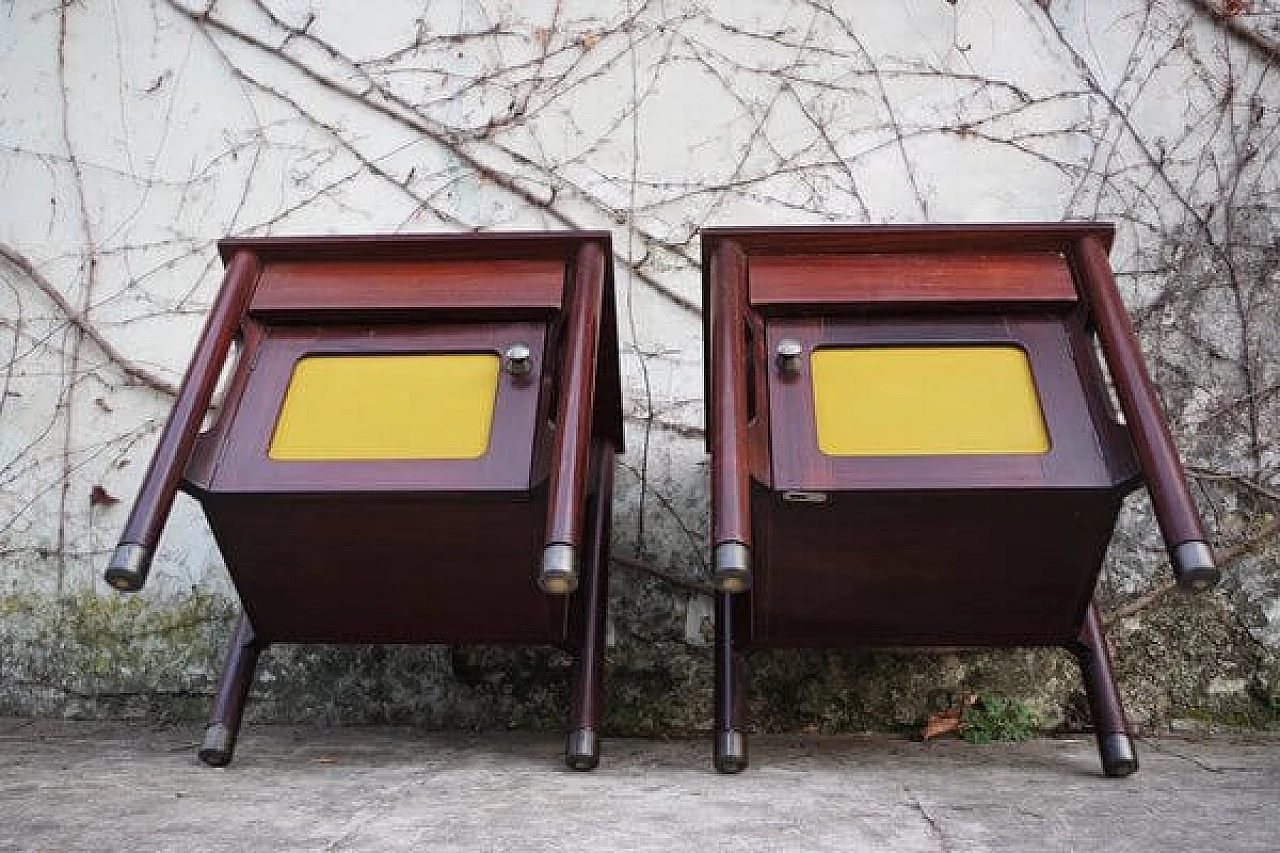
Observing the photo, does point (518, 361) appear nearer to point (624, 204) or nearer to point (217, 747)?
point (217, 747)

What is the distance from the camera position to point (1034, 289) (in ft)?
5.25

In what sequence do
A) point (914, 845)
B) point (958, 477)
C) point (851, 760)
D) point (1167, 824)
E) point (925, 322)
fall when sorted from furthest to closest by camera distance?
point (851, 760)
point (925, 322)
point (958, 477)
point (1167, 824)
point (914, 845)

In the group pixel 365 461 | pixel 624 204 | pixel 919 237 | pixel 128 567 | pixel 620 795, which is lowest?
pixel 620 795

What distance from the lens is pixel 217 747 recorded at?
5.42ft

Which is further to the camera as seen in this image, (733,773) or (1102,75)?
(1102,75)

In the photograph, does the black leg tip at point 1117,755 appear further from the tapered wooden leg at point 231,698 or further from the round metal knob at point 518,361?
the tapered wooden leg at point 231,698

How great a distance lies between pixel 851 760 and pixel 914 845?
62cm

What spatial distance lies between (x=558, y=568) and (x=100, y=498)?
4.81 feet

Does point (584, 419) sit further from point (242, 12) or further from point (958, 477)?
point (242, 12)

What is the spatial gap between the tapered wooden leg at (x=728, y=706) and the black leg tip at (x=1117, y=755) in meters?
0.51

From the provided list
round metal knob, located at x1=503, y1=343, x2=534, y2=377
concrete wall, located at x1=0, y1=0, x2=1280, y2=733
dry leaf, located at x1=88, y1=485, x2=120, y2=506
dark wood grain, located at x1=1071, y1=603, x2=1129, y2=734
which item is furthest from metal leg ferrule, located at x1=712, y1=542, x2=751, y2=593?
dry leaf, located at x1=88, y1=485, x2=120, y2=506

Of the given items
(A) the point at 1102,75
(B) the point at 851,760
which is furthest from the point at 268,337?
(A) the point at 1102,75

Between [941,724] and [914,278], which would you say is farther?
[941,724]

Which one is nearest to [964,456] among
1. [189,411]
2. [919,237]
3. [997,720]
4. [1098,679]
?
[919,237]
